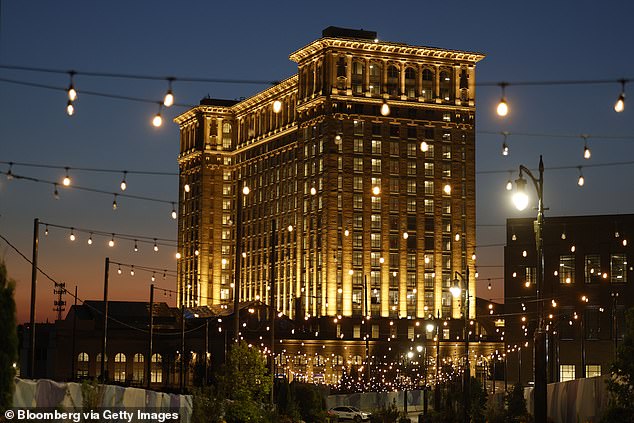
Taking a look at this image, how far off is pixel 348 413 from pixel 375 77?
3229 inches

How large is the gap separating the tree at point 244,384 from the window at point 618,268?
7440cm

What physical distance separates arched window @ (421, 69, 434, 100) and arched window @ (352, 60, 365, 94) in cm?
885

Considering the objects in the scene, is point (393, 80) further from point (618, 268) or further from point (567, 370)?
point (567, 370)

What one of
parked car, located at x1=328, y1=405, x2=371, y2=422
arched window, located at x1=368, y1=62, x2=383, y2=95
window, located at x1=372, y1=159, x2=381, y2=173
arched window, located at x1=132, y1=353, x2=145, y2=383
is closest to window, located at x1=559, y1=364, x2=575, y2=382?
parked car, located at x1=328, y1=405, x2=371, y2=422

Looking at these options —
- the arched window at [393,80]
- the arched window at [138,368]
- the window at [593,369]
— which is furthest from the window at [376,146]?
the window at [593,369]

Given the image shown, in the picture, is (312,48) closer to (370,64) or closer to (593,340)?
(370,64)

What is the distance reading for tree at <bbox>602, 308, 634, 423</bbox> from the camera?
1266 inches

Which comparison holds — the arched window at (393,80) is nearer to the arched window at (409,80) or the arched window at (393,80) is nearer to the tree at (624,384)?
the arched window at (409,80)

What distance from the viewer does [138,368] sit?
164m

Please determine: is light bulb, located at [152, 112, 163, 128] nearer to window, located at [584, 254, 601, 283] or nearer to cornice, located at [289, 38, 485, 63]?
window, located at [584, 254, 601, 283]

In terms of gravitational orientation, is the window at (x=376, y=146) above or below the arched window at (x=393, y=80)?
below

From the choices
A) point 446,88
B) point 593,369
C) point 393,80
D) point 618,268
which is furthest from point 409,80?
point 593,369

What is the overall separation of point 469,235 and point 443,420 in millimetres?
106681

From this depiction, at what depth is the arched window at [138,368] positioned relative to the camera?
536 feet
